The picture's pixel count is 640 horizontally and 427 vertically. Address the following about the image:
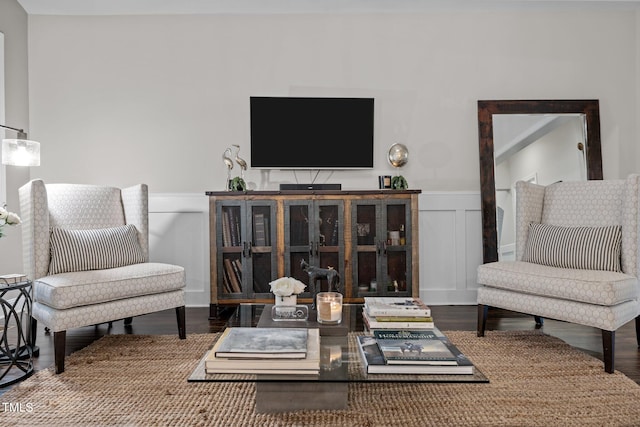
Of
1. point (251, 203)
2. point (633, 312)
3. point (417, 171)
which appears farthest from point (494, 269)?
point (251, 203)

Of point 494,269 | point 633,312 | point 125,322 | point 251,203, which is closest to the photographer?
point 633,312

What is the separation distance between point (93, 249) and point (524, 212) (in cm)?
264

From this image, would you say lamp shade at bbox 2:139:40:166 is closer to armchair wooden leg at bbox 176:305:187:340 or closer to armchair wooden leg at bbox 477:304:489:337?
armchair wooden leg at bbox 176:305:187:340

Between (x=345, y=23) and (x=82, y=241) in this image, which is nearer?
(x=82, y=241)

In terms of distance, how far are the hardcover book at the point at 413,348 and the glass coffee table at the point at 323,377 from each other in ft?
0.16

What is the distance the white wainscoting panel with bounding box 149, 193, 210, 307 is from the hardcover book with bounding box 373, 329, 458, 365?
7.31 feet

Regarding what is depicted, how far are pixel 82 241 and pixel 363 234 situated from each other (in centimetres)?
180

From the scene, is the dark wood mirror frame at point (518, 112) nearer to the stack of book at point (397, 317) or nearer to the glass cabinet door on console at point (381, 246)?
the glass cabinet door on console at point (381, 246)

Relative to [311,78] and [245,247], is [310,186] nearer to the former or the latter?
[245,247]

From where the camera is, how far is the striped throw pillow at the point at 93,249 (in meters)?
2.42

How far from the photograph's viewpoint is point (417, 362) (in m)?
1.31

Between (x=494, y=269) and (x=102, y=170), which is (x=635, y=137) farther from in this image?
(x=102, y=170)

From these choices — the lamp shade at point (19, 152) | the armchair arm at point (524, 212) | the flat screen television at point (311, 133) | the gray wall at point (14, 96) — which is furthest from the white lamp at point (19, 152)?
the armchair arm at point (524, 212)

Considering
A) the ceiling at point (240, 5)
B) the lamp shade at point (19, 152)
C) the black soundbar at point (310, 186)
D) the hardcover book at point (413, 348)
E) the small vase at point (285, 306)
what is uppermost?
the ceiling at point (240, 5)
